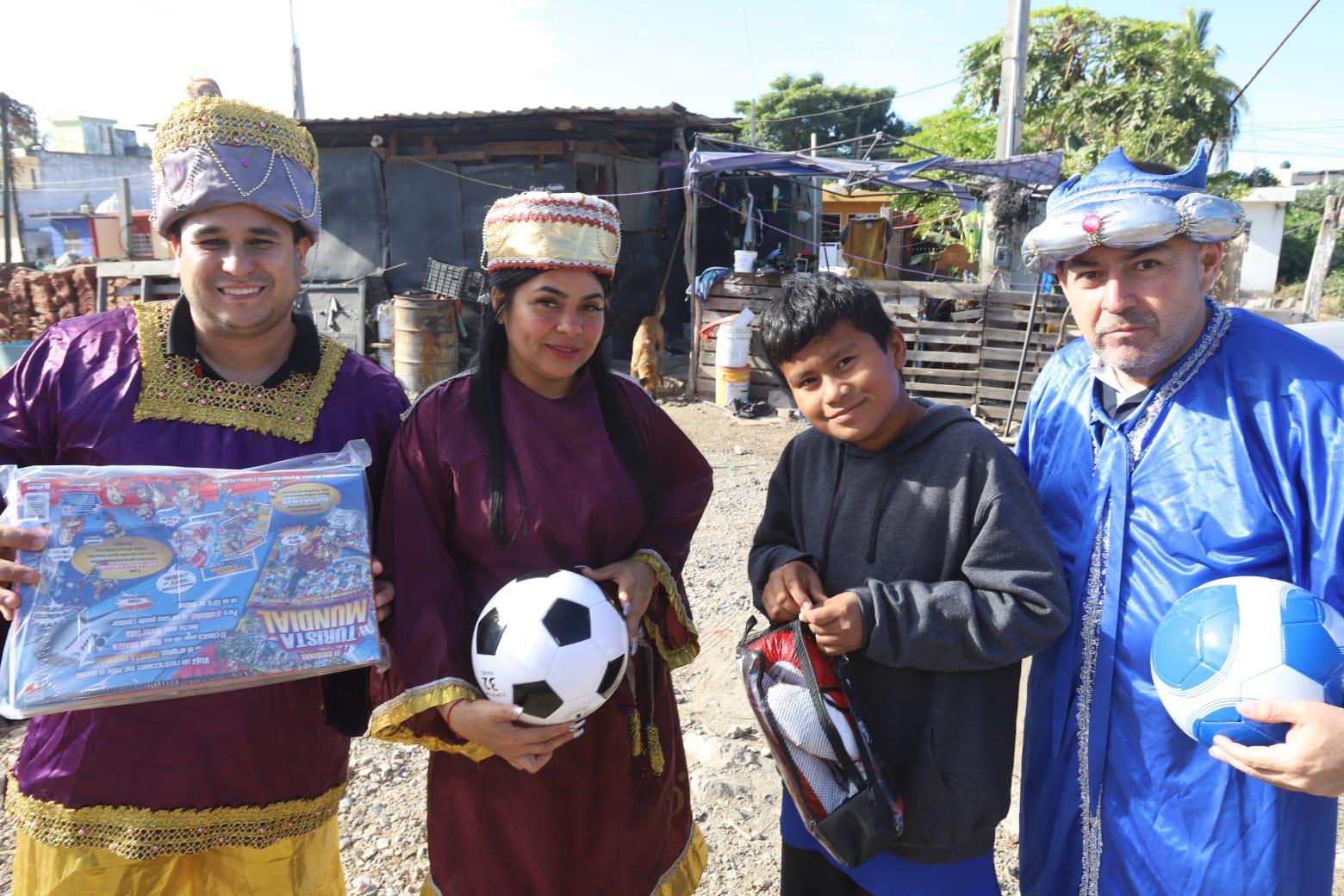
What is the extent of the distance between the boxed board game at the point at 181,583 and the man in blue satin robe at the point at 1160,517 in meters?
1.60

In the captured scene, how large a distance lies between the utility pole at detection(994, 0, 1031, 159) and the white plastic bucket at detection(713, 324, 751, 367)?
4.87 meters

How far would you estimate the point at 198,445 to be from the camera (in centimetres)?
183

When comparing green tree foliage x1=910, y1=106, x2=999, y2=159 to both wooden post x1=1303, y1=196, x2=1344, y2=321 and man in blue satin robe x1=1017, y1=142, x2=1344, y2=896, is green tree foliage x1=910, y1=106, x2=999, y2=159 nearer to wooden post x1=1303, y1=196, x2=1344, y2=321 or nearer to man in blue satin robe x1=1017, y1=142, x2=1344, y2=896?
wooden post x1=1303, y1=196, x2=1344, y2=321

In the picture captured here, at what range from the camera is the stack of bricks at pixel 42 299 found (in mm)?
12906

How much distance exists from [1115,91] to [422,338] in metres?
17.3

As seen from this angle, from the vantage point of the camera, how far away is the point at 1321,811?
5.65 feet

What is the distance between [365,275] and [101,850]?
12.7 m

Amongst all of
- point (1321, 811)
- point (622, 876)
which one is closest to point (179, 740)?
point (622, 876)

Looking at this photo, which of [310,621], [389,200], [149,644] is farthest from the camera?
[389,200]

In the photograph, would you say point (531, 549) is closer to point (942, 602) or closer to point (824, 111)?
point (942, 602)

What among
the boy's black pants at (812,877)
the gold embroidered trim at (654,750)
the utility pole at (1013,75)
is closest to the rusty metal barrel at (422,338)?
the utility pole at (1013,75)

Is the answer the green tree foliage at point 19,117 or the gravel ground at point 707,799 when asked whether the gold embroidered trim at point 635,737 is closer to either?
the gravel ground at point 707,799

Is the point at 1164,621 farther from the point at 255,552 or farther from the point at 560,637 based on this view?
the point at 255,552

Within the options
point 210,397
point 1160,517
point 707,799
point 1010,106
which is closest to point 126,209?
point 1010,106
